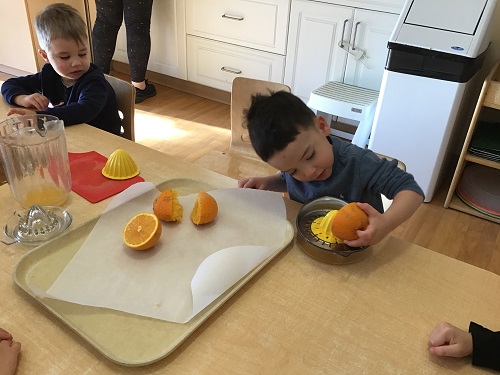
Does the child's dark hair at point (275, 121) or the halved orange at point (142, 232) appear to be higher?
the child's dark hair at point (275, 121)

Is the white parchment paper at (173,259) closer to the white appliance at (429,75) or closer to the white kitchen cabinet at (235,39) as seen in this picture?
the white appliance at (429,75)

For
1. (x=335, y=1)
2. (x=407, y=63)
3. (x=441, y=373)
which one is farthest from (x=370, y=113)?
(x=441, y=373)

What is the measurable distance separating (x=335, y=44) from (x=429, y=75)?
696 mm

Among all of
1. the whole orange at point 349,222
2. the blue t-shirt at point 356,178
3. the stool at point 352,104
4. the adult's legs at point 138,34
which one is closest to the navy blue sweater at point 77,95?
the blue t-shirt at point 356,178

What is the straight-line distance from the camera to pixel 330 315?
67 cm

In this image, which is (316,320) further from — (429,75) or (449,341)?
(429,75)

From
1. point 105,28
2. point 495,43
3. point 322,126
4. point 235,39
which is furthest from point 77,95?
point 495,43

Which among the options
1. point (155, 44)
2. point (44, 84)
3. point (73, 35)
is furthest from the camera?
point (155, 44)

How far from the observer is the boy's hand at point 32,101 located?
4.07 ft

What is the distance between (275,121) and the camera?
81 cm

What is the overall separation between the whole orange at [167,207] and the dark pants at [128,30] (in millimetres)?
2319

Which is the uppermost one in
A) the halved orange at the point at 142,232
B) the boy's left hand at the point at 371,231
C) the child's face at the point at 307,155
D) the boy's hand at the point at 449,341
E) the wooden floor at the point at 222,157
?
the child's face at the point at 307,155

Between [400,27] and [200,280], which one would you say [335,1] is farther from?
[200,280]

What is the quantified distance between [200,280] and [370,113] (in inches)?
69.2
